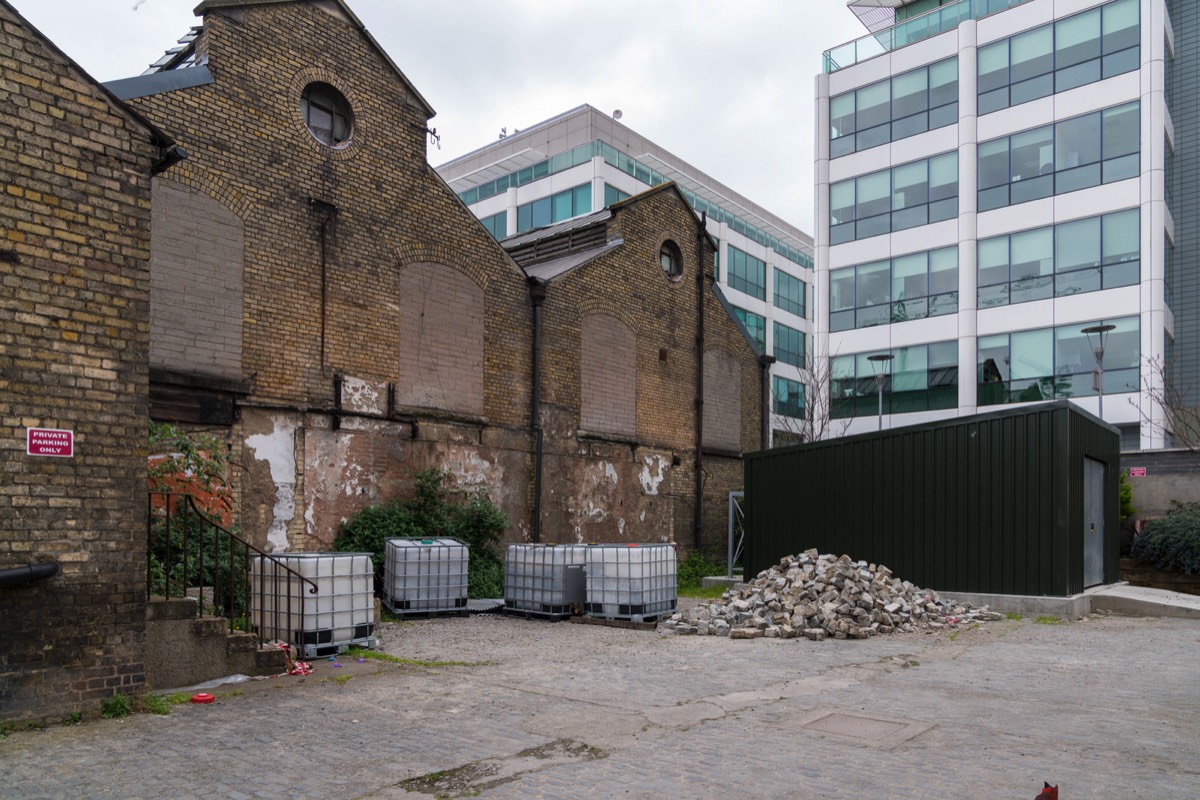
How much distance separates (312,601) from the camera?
32.2ft

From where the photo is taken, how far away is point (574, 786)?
215 inches

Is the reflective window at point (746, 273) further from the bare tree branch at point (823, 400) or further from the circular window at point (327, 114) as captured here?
the circular window at point (327, 114)

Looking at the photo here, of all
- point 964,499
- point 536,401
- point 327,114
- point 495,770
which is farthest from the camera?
point 536,401

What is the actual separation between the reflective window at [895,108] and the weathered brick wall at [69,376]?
28.9 meters

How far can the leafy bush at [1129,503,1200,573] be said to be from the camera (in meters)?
18.7

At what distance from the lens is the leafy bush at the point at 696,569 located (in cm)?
2128

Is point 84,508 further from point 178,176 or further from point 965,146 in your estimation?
point 965,146

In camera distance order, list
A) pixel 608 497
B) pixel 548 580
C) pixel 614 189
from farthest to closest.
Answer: pixel 614 189, pixel 608 497, pixel 548 580

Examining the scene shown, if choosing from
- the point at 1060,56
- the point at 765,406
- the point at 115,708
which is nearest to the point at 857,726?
the point at 115,708

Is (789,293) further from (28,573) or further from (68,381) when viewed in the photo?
(28,573)

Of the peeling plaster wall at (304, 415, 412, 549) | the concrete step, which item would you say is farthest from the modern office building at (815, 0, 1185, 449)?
the peeling plaster wall at (304, 415, 412, 549)

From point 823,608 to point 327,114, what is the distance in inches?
436

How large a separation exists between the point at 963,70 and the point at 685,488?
18201 millimetres

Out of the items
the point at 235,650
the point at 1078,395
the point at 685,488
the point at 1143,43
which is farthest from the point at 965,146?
the point at 235,650
